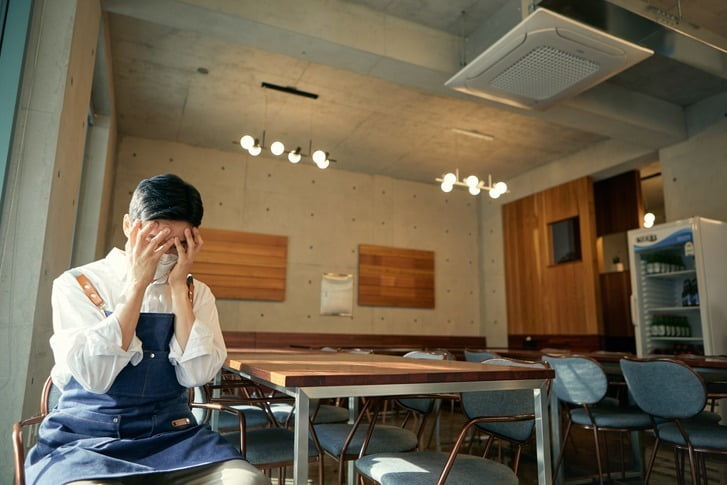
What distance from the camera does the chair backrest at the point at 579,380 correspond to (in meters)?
3.16

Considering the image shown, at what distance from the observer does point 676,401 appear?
2.74 meters

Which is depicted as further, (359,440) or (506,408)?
(359,440)

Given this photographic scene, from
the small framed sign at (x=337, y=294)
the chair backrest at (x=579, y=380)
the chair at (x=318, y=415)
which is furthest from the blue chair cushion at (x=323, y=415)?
the small framed sign at (x=337, y=294)

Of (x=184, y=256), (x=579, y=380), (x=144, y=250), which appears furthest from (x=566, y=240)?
(x=144, y=250)

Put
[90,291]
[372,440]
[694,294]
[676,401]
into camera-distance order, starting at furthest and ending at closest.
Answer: [694,294] < [676,401] < [372,440] < [90,291]

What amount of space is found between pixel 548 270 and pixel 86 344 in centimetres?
761

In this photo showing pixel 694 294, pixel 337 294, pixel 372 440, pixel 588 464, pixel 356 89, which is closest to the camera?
pixel 372 440

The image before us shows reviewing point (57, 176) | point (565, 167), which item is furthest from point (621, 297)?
point (57, 176)

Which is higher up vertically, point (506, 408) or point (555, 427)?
point (506, 408)

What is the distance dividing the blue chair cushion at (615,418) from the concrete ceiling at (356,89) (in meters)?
3.09

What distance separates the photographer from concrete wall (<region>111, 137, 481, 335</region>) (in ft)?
24.4

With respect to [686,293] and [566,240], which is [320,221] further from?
[686,293]

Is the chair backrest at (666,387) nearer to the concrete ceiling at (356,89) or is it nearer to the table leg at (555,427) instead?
the table leg at (555,427)

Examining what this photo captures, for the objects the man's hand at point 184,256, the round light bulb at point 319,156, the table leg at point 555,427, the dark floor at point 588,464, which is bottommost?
the dark floor at point 588,464
